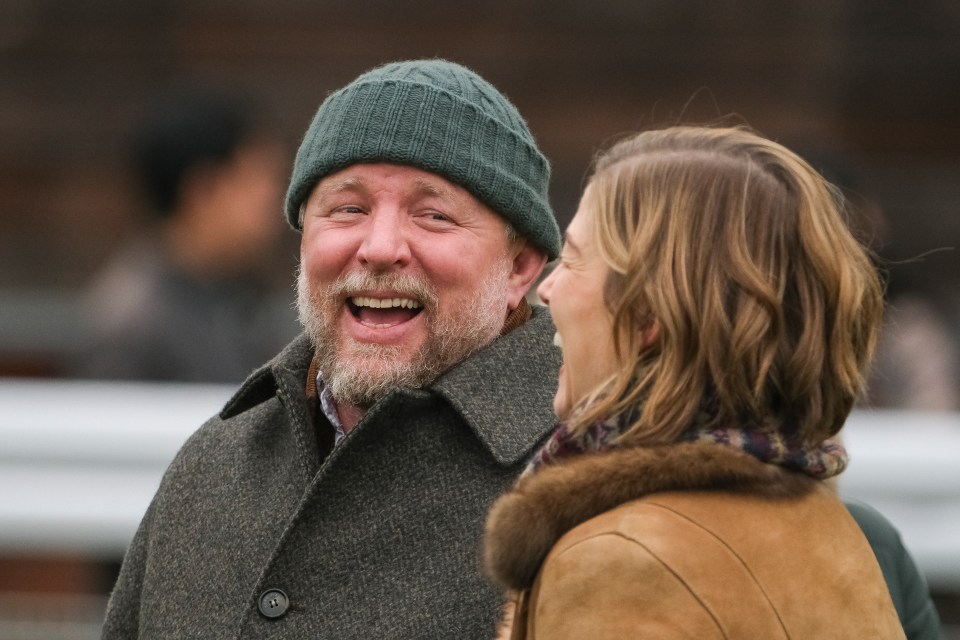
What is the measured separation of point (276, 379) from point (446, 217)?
41cm

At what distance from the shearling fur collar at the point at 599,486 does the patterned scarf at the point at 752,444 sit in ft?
0.05

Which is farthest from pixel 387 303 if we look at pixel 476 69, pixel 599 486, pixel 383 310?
pixel 476 69

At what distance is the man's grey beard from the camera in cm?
275

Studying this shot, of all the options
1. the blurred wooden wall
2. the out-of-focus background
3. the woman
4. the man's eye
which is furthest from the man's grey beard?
the blurred wooden wall

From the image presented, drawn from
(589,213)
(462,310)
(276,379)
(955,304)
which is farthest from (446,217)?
(955,304)

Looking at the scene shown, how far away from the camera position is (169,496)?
295 centimetres

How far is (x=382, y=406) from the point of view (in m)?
2.64

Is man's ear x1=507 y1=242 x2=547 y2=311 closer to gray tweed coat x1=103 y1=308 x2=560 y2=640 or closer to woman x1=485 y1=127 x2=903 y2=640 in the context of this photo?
gray tweed coat x1=103 y1=308 x2=560 y2=640

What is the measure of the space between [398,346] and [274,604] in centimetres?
48

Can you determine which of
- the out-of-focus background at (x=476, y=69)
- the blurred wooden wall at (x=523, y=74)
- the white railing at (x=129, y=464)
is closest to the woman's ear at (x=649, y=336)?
the white railing at (x=129, y=464)

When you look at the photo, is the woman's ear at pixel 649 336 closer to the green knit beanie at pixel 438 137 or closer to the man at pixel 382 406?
the man at pixel 382 406

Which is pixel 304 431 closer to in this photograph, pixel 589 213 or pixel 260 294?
pixel 589 213

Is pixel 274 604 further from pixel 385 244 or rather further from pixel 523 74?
pixel 523 74

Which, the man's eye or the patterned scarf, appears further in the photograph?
the man's eye
